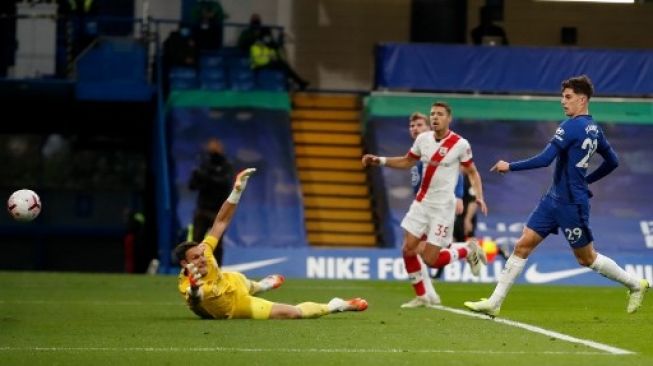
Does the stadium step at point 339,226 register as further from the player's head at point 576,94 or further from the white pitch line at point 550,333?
the player's head at point 576,94

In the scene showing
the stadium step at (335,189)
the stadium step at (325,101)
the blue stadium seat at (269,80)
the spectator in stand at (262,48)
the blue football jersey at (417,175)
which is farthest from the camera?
the stadium step at (325,101)

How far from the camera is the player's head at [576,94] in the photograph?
1452 centimetres

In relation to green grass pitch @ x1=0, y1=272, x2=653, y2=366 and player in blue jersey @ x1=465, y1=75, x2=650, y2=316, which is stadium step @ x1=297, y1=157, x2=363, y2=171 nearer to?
green grass pitch @ x1=0, y1=272, x2=653, y2=366

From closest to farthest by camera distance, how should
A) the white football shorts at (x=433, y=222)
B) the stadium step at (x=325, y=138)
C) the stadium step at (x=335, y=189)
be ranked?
the white football shorts at (x=433, y=222) < the stadium step at (x=335, y=189) < the stadium step at (x=325, y=138)

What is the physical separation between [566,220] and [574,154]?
615mm

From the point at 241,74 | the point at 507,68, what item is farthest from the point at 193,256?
the point at 507,68

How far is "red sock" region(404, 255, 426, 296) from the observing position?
17.5 meters

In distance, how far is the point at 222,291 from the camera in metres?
14.9

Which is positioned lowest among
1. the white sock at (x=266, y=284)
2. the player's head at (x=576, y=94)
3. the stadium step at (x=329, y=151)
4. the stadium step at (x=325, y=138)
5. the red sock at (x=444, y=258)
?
the stadium step at (x=329, y=151)

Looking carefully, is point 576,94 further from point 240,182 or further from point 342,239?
point 342,239

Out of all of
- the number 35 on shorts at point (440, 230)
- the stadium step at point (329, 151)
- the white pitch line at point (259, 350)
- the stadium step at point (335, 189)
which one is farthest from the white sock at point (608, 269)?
the stadium step at point (329, 151)

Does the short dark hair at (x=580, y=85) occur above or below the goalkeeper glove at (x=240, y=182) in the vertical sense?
above

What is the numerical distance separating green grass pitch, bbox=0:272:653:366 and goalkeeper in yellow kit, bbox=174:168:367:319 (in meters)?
0.20

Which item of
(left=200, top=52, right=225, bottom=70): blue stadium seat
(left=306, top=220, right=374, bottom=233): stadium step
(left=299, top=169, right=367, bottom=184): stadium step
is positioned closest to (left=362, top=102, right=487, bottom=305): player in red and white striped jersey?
(left=306, top=220, right=374, bottom=233): stadium step
